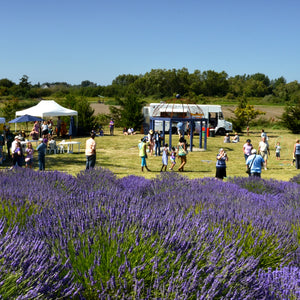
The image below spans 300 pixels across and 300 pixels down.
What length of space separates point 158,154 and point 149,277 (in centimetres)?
1825

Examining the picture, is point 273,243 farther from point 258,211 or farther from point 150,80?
point 150,80

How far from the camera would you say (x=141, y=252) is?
9.45 ft

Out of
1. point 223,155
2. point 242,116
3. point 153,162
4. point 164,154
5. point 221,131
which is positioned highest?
point 242,116

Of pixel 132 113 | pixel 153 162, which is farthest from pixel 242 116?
pixel 153 162

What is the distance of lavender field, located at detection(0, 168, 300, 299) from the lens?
2516mm

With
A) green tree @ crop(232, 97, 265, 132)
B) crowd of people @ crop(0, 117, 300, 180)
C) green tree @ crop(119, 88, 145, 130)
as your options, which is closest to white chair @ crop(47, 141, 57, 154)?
crowd of people @ crop(0, 117, 300, 180)

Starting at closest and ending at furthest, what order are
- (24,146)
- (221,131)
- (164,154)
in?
(164,154)
(24,146)
(221,131)

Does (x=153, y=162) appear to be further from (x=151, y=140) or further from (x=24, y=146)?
(x=24, y=146)

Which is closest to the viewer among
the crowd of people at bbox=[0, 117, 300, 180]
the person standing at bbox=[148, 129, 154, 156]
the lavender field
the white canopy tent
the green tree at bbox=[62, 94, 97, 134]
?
the lavender field

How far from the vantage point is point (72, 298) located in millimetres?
2590

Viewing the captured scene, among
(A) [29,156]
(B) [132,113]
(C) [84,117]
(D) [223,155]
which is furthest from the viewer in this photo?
(B) [132,113]

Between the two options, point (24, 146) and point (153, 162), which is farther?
point (153, 162)

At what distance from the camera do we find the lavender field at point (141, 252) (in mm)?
2516

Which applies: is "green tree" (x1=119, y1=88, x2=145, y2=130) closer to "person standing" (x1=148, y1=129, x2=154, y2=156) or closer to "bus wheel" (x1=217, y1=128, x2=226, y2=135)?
"bus wheel" (x1=217, y1=128, x2=226, y2=135)
